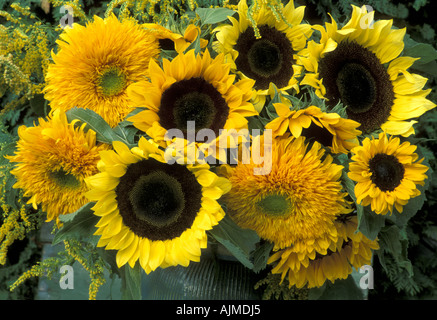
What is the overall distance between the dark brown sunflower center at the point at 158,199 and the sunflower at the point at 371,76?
19 centimetres

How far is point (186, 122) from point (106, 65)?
109 mm

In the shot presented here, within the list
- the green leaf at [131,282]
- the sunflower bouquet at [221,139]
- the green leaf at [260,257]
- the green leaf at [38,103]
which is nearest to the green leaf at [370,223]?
the sunflower bouquet at [221,139]

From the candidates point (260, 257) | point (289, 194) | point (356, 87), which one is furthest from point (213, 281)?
point (356, 87)

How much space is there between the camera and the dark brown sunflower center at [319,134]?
56cm

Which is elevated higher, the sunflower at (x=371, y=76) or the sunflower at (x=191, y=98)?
the sunflower at (x=371, y=76)

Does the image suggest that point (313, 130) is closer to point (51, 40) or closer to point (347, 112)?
point (347, 112)

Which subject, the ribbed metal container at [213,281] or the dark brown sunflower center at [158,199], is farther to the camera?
the ribbed metal container at [213,281]

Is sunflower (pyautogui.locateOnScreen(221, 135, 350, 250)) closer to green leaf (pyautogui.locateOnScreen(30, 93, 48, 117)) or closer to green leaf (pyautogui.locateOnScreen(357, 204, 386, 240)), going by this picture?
green leaf (pyautogui.locateOnScreen(357, 204, 386, 240))

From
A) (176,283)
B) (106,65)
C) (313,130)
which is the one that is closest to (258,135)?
(313,130)

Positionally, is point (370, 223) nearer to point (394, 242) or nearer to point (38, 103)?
point (394, 242)

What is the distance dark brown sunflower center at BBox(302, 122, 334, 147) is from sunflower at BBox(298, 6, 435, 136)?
41mm

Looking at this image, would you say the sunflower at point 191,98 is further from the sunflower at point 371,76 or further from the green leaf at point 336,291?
the green leaf at point 336,291

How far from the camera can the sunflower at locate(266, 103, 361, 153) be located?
1.70 ft

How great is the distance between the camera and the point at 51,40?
830mm
